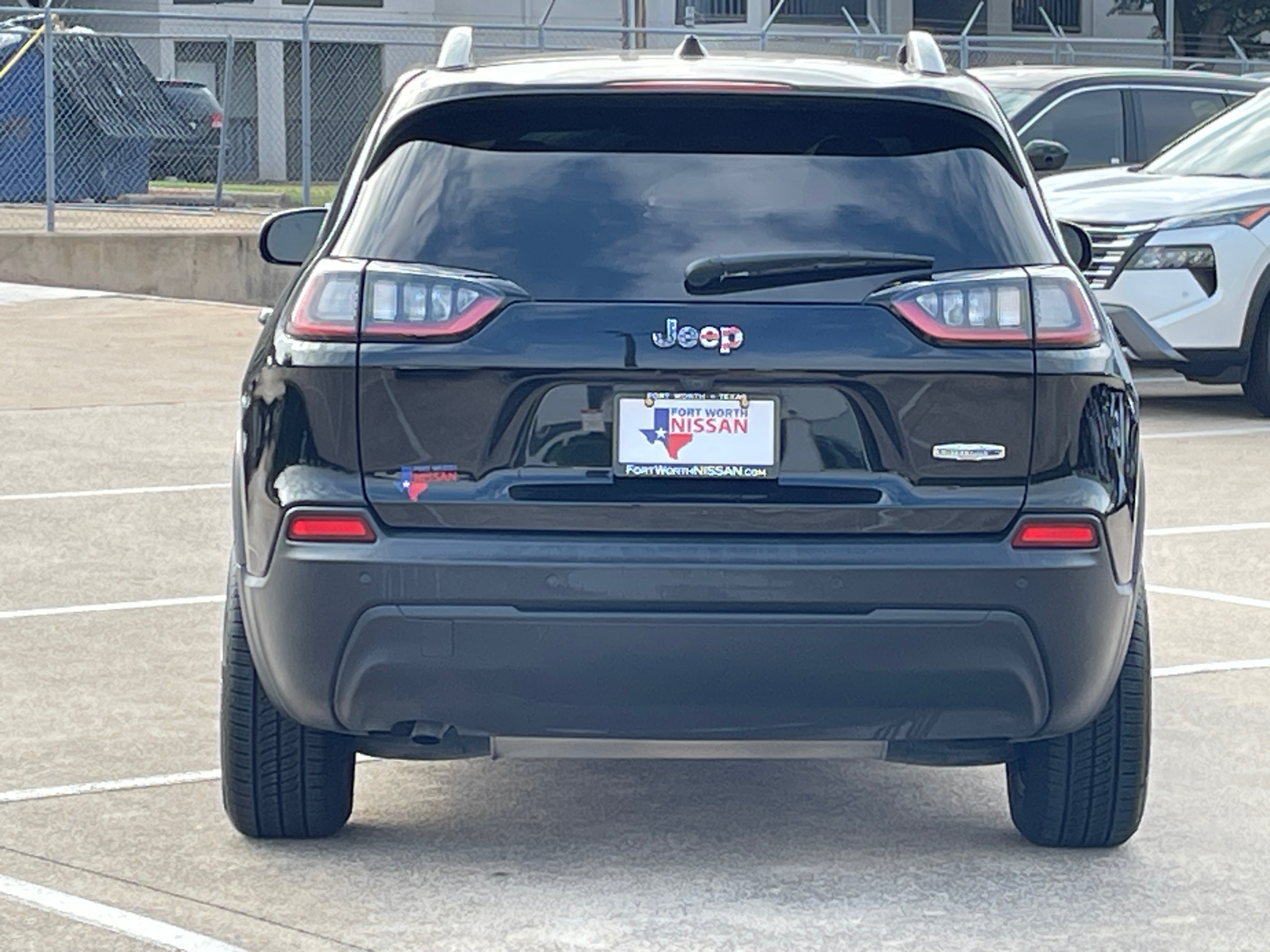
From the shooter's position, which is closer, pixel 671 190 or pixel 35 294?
pixel 671 190

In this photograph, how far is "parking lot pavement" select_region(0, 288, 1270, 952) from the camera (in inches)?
169

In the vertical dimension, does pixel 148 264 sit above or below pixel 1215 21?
below

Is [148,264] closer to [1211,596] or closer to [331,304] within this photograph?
[1211,596]

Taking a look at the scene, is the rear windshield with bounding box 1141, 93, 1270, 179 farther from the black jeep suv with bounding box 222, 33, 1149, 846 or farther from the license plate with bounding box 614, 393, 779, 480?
the license plate with bounding box 614, 393, 779, 480

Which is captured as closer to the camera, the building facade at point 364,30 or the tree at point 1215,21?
the building facade at point 364,30

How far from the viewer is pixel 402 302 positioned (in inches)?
168

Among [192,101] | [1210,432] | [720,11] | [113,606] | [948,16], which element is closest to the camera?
[113,606]

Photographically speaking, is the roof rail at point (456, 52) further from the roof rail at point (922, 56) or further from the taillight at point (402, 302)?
the roof rail at point (922, 56)

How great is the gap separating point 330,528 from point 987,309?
49.3 inches

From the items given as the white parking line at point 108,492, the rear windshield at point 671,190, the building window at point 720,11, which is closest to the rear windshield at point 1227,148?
the white parking line at point 108,492

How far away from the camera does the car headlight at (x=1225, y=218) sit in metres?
12.3

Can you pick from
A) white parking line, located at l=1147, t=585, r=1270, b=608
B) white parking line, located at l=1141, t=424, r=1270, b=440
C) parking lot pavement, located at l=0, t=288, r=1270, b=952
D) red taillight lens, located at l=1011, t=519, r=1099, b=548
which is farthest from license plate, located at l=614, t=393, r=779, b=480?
white parking line, located at l=1141, t=424, r=1270, b=440

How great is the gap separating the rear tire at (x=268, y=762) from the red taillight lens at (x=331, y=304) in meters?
0.62

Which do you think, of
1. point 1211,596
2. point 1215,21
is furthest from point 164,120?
point 1215,21
